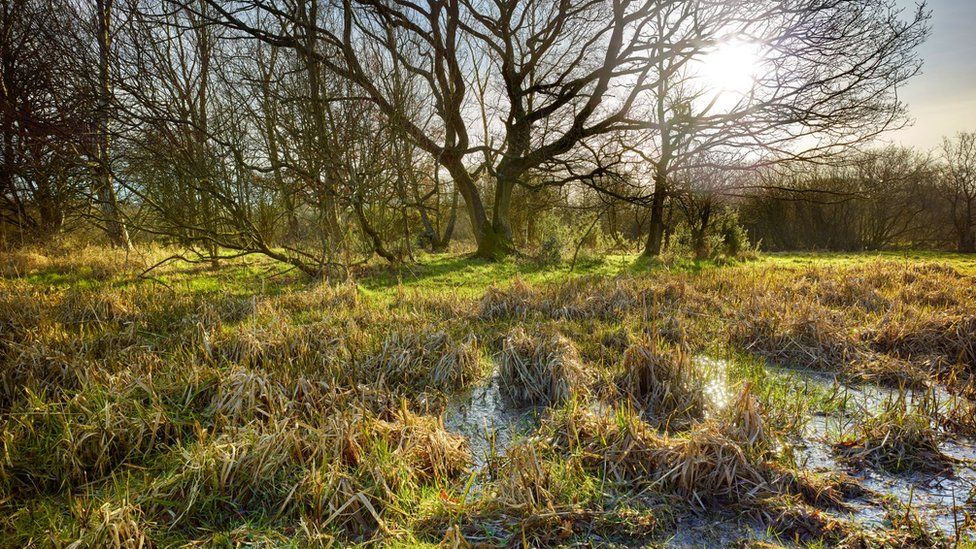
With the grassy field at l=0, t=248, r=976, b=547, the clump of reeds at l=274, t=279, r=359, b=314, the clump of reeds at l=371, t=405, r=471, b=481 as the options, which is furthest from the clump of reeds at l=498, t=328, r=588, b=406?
the clump of reeds at l=274, t=279, r=359, b=314

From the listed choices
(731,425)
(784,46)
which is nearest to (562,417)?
(731,425)

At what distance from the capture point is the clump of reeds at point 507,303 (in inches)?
242

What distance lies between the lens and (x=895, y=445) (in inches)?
113

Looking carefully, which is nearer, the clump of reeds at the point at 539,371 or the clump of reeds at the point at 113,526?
the clump of reeds at the point at 113,526

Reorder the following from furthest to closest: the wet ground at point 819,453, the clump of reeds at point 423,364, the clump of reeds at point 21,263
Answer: the clump of reeds at point 21,263 < the clump of reeds at point 423,364 < the wet ground at point 819,453

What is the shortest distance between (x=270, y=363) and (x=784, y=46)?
11.5 meters

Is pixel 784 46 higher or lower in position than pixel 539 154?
higher

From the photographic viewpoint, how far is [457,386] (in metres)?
4.09

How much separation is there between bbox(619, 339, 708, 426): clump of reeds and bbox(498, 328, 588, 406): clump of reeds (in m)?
0.43

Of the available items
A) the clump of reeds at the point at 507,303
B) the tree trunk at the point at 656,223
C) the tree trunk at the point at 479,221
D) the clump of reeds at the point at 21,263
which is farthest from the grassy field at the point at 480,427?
the tree trunk at the point at 479,221

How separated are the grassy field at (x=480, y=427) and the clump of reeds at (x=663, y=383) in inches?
0.8

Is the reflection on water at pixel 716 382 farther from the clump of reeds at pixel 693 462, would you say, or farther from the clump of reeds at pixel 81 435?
the clump of reeds at pixel 81 435

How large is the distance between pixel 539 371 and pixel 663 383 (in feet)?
3.42

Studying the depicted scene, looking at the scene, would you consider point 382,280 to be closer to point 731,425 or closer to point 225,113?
point 225,113
